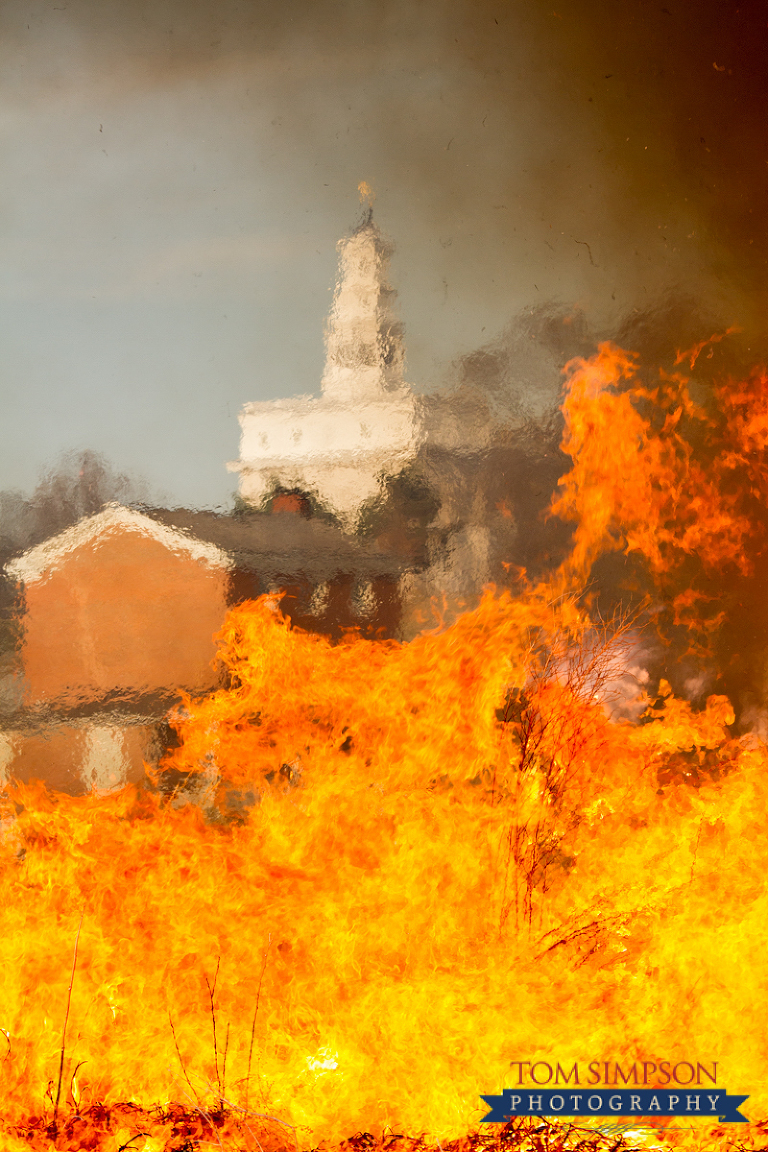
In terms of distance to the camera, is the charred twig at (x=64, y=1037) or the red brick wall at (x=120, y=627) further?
the red brick wall at (x=120, y=627)

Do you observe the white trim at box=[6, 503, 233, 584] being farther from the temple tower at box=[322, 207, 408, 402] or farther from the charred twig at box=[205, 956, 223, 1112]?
the charred twig at box=[205, 956, 223, 1112]

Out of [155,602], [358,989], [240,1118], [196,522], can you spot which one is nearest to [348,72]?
[196,522]

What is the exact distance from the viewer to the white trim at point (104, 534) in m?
3.13

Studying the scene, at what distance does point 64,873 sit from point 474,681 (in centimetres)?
204

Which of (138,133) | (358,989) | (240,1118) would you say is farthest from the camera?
(138,133)

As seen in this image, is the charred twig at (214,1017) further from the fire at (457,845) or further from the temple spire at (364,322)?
the temple spire at (364,322)

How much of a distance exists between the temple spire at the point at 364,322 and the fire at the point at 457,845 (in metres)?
0.87

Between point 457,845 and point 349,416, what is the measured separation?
2.00 m

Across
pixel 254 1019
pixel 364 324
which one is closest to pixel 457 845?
pixel 254 1019

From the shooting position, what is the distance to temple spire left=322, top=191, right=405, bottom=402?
3.09 m

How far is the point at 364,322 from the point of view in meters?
3.12

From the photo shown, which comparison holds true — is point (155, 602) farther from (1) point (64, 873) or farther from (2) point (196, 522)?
(1) point (64, 873)

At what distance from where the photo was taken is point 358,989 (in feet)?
9.59

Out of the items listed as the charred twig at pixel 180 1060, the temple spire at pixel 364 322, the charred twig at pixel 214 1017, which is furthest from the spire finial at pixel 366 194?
the charred twig at pixel 180 1060
